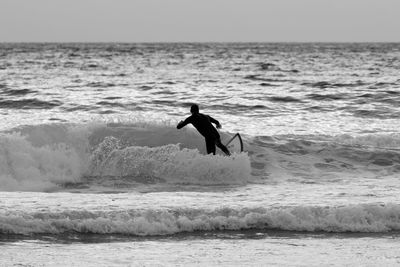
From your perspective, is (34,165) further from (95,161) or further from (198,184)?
(198,184)

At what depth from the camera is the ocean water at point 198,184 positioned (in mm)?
9180

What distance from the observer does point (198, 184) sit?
14969 millimetres

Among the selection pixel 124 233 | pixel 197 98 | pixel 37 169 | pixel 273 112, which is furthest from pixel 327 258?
pixel 197 98

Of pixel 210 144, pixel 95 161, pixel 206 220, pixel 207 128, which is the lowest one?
pixel 95 161

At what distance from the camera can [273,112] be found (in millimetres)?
26625

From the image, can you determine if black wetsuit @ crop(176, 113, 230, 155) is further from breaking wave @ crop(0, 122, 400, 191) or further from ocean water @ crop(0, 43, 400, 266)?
ocean water @ crop(0, 43, 400, 266)

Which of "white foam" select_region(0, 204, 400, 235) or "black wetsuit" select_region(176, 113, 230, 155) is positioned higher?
"black wetsuit" select_region(176, 113, 230, 155)

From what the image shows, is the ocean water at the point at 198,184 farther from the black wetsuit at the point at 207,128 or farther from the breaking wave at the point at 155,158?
the black wetsuit at the point at 207,128

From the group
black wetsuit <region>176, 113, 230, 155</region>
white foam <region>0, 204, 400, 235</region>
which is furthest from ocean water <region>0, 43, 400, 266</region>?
black wetsuit <region>176, 113, 230, 155</region>

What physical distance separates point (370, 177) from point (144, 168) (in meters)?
4.82

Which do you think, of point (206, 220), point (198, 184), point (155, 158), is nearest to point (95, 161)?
point (155, 158)

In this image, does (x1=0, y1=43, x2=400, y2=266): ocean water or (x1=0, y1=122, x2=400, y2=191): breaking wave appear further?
(x1=0, y1=122, x2=400, y2=191): breaking wave

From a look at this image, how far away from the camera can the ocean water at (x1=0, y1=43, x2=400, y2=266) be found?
9.18 m

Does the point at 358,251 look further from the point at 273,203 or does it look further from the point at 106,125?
the point at 106,125
